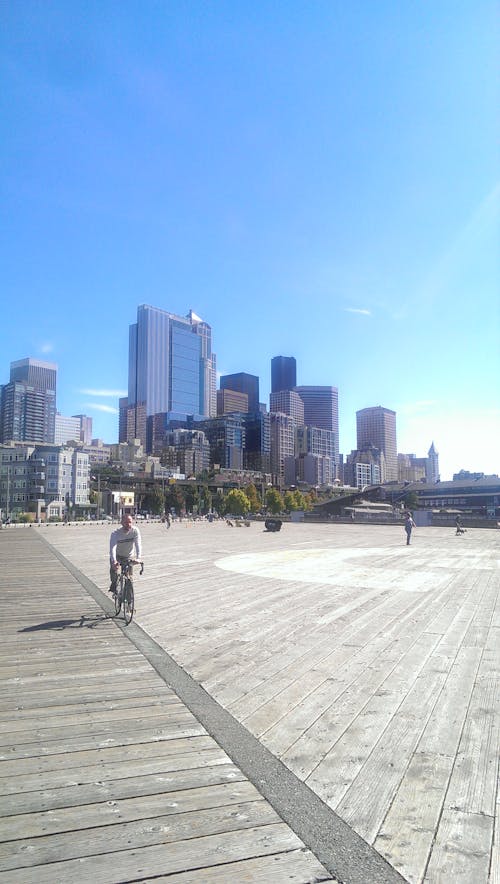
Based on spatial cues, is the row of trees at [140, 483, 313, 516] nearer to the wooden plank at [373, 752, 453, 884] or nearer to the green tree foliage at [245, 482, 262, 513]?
the green tree foliage at [245, 482, 262, 513]

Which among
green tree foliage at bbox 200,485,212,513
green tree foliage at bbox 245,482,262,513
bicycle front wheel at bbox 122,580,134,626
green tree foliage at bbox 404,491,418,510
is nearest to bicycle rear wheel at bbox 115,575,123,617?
bicycle front wheel at bbox 122,580,134,626

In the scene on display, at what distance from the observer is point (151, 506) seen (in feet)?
487

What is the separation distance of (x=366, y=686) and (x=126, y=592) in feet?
16.1

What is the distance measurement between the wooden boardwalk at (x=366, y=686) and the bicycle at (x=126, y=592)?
1.14 ft

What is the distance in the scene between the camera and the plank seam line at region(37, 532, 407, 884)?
10.2 feet

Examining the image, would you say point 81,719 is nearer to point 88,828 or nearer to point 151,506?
point 88,828

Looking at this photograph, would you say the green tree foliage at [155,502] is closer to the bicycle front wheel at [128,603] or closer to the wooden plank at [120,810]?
the bicycle front wheel at [128,603]

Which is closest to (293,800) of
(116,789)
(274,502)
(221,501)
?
(116,789)

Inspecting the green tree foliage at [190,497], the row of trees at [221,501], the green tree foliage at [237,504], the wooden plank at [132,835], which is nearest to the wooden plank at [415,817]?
the wooden plank at [132,835]

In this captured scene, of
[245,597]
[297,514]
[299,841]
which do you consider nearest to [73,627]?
[245,597]

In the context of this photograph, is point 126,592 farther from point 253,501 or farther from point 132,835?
point 253,501

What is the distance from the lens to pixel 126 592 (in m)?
9.72

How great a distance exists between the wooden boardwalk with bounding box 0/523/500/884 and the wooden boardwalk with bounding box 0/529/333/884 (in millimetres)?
100

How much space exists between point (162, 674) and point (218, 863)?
3706mm
